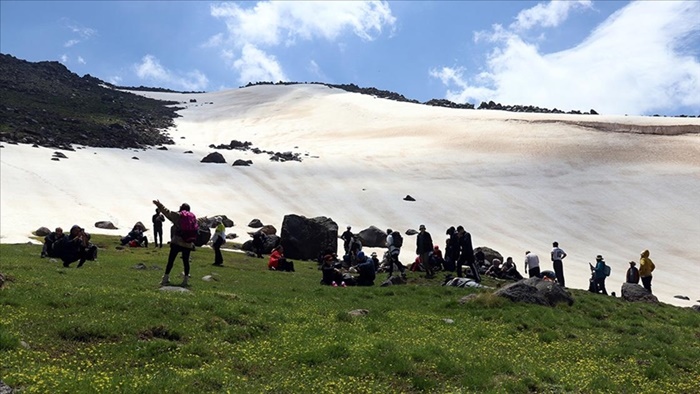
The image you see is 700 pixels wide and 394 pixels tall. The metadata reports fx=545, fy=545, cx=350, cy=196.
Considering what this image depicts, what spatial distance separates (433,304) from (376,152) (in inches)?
3373

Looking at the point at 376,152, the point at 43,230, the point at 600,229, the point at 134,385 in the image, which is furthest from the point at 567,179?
the point at 134,385

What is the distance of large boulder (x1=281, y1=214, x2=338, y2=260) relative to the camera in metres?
43.1

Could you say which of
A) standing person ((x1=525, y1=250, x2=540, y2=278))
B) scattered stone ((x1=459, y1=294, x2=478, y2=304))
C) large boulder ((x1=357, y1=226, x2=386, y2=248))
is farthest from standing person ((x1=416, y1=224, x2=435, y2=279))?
large boulder ((x1=357, y1=226, x2=386, y2=248))

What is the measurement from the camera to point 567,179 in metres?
85.5

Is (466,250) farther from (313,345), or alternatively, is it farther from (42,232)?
(42,232)

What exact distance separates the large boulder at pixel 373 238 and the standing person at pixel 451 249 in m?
17.0

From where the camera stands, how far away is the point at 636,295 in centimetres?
2906

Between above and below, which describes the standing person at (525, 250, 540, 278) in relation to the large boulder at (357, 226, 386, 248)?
below

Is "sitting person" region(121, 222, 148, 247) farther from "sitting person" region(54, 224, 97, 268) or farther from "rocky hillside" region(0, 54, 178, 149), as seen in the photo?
"rocky hillside" region(0, 54, 178, 149)

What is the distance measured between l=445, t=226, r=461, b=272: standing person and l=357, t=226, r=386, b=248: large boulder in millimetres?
16979

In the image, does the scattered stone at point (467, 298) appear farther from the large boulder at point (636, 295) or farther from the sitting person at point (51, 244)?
the sitting person at point (51, 244)

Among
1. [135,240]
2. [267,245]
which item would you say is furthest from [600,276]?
[135,240]

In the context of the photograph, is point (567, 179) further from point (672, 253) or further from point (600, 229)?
point (672, 253)

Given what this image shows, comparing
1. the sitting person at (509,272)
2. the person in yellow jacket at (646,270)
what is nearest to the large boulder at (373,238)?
the sitting person at (509,272)
